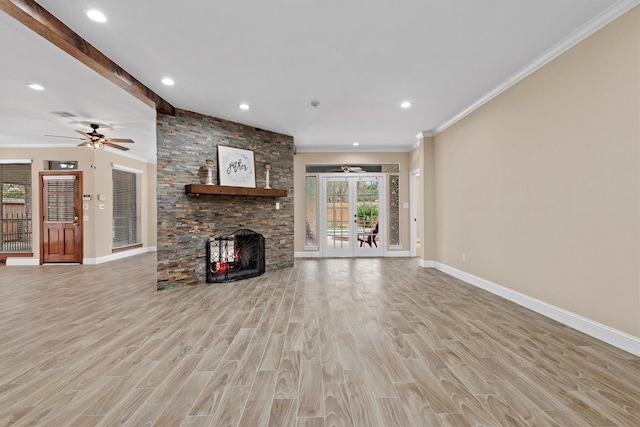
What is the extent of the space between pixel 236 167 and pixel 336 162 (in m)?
2.90

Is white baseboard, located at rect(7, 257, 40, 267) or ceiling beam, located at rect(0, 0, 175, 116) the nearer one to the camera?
ceiling beam, located at rect(0, 0, 175, 116)

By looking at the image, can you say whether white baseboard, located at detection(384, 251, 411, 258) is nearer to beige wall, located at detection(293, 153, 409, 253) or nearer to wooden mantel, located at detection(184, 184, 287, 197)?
beige wall, located at detection(293, 153, 409, 253)

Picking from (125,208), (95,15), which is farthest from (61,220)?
(95,15)

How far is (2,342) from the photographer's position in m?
2.57

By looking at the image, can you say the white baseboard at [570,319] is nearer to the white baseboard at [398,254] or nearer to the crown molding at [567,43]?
the crown molding at [567,43]

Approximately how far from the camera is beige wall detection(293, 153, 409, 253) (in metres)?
7.34

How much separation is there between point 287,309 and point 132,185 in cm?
736

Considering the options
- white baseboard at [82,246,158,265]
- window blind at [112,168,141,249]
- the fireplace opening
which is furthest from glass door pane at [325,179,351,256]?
window blind at [112,168,141,249]

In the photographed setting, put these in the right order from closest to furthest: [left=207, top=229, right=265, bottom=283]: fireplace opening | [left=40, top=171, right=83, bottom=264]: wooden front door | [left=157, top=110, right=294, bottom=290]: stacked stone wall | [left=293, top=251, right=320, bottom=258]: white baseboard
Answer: [left=157, top=110, right=294, bottom=290]: stacked stone wall → [left=207, top=229, right=265, bottom=283]: fireplace opening → [left=40, top=171, right=83, bottom=264]: wooden front door → [left=293, top=251, right=320, bottom=258]: white baseboard

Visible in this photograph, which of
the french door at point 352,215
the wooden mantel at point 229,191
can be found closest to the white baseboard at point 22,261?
the wooden mantel at point 229,191

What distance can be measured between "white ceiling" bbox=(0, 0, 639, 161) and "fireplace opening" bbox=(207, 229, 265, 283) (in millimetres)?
2074

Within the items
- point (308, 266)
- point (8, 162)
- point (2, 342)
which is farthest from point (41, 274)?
point (308, 266)

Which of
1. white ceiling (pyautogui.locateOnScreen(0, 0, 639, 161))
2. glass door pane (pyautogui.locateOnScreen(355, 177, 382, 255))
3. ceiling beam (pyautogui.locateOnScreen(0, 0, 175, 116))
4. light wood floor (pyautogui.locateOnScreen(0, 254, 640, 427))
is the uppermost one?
white ceiling (pyautogui.locateOnScreen(0, 0, 639, 161))

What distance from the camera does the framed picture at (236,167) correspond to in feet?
16.4
